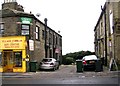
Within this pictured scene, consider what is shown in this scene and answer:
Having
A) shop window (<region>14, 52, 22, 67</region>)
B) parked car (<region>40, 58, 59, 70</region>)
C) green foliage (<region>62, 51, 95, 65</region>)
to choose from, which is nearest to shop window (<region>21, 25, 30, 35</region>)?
shop window (<region>14, 52, 22, 67</region>)

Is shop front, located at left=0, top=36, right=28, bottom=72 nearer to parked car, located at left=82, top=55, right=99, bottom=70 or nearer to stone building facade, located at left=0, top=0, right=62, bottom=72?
stone building facade, located at left=0, top=0, right=62, bottom=72

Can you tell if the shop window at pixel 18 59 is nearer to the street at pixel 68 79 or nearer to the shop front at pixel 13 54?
the shop front at pixel 13 54

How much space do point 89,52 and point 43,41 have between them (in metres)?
20.6

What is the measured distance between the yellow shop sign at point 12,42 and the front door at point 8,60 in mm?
937

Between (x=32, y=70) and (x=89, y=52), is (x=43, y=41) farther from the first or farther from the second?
(x=89, y=52)

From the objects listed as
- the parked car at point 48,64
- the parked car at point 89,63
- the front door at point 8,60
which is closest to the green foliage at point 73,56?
the parked car at point 48,64

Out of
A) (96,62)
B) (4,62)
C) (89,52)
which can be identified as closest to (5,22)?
(4,62)

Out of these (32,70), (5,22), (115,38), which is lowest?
(32,70)

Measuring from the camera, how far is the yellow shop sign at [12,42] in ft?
100.0

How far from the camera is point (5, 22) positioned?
31.7 metres

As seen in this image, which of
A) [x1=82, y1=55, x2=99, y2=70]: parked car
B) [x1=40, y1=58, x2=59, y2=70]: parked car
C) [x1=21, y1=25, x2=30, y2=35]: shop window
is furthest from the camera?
[x1=40, y1=58, x2=59, y2=70]: parked car

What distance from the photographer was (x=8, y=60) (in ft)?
104

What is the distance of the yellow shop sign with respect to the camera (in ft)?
100.0

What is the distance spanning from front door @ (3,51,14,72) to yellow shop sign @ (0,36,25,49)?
94 centimetres
